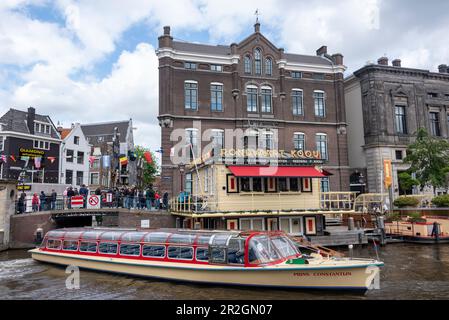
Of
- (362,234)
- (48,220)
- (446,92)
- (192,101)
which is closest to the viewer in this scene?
(362,234)

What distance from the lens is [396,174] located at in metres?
42.1

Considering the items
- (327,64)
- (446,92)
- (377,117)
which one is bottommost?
(377,117)

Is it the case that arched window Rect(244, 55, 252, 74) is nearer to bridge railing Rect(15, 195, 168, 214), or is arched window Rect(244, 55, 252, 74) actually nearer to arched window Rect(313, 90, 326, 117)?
arched window Rect(313, 90, 326, 117)

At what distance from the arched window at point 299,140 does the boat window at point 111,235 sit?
27628mm

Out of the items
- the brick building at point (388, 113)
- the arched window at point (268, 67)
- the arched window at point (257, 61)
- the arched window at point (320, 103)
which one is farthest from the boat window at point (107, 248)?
the brick building at point (388, 113)

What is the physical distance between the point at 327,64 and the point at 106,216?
31114 millimetres

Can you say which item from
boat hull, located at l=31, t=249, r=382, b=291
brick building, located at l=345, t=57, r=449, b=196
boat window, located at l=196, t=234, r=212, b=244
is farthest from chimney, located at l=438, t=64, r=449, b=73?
boat window, located at l=196, t=234, r=212, b=244

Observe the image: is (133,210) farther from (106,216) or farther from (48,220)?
(48,220)

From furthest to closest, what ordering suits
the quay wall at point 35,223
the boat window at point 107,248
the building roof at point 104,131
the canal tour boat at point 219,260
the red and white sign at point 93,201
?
the building roof at point 104,131, the red and white sign at point 93,201, the quay wall at point 35,223, the boat window at point 107,248, the canal tour boat at point 219,260

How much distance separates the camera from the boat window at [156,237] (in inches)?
656

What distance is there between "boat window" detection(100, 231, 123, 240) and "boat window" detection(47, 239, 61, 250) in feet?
11.8

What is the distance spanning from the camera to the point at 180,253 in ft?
52.3

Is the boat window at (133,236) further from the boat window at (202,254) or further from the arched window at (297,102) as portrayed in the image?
the arched window at (297,102)
